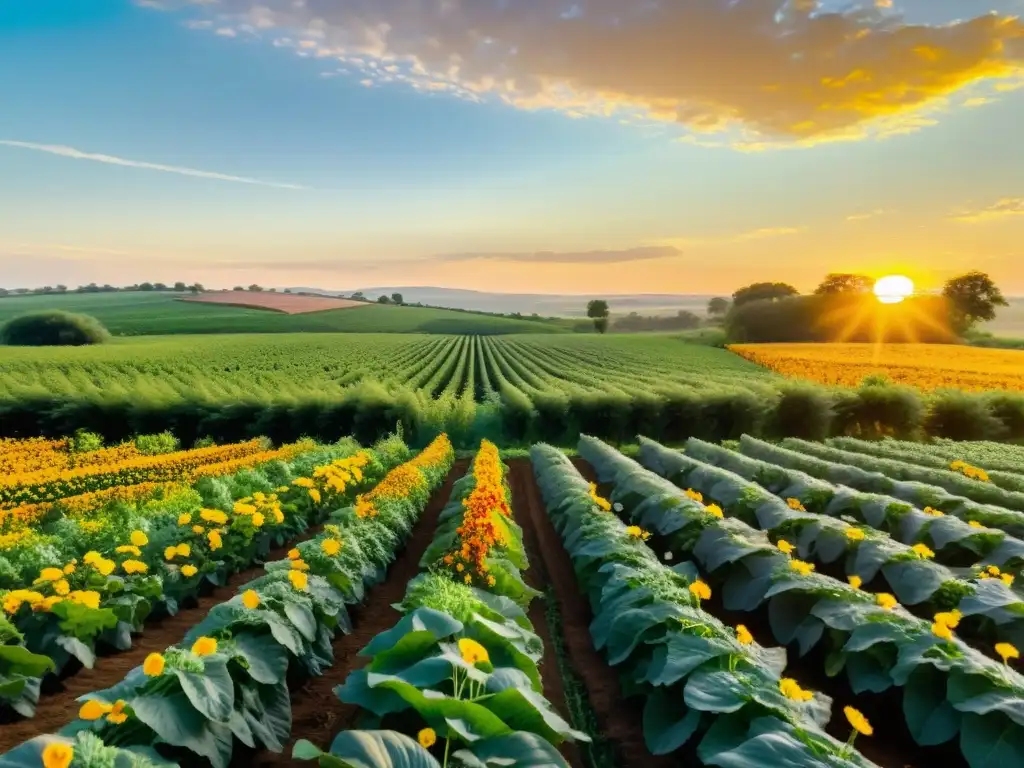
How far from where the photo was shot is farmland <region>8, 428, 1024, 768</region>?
3.71m

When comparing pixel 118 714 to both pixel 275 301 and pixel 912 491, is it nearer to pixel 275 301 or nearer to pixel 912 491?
pixel 912 491

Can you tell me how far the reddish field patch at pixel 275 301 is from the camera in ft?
301

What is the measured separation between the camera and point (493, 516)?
742cm

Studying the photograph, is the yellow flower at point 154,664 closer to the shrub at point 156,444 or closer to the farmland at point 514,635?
the farmland at point 514,635

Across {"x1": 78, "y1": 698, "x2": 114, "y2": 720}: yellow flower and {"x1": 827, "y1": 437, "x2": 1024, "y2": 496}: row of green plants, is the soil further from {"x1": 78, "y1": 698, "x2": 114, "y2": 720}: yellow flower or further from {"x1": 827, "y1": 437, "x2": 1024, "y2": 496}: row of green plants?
{"x1": 827, "y1": 437, "x2": 1024, "y2": 496}: row of green plants

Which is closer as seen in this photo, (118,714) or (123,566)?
(118,714)

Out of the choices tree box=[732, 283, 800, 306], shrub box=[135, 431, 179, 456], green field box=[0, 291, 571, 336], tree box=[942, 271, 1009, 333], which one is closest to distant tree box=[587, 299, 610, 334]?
green field box=[0, 291, 571, 336]

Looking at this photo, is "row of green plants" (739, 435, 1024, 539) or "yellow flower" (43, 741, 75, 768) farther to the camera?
"row of green plants" (739, 435, 1024, 539)

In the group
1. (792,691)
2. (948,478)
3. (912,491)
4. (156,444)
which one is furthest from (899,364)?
(792,691)

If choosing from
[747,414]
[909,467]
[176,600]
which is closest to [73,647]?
[176,600]

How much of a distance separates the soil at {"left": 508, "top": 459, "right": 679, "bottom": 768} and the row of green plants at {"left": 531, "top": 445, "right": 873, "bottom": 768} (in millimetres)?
216

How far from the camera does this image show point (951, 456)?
17.6 metres

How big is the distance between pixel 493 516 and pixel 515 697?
382 cm

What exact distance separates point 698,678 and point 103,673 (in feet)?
16.4
